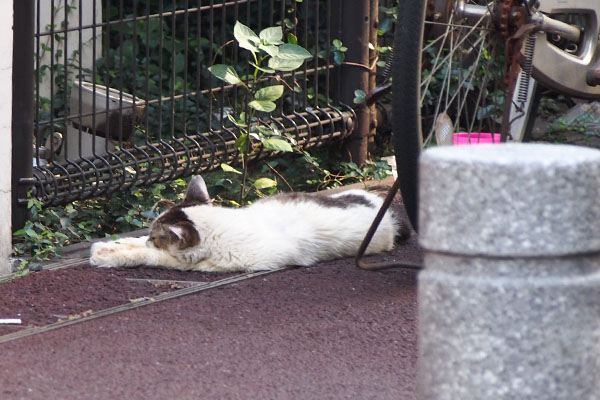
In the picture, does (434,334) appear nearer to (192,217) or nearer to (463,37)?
(463,37)

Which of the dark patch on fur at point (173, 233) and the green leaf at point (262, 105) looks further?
the green leaf at point (262, 105)

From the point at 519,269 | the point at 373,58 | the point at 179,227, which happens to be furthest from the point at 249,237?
the point at 519,269

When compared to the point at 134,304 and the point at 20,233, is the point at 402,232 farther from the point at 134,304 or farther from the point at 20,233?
the point at 20,233

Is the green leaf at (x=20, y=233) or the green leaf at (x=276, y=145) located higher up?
the green leaf at (x=276, y=145)

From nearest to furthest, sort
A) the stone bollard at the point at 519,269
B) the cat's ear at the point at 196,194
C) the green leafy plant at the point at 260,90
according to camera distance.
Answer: the stone bollard at the point at 519,269 → the cat's ear at the point at 196,194 → the green leafy plant at the point at 260,90

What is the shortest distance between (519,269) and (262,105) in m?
3.84

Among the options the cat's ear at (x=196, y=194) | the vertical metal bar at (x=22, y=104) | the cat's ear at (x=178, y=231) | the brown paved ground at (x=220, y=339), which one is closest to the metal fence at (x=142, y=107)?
the vertical metal bar at (x=22, y=104)

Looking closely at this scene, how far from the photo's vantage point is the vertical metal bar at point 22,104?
5.10m

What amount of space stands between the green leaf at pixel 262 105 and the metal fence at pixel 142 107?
0.43 meters

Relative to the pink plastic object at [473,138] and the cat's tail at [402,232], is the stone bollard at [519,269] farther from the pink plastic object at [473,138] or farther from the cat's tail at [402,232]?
the cat's tail at [402,232]

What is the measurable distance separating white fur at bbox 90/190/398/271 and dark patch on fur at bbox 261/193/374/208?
0.11ft

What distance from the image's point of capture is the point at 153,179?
6016 millimetres

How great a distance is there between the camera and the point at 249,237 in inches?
200

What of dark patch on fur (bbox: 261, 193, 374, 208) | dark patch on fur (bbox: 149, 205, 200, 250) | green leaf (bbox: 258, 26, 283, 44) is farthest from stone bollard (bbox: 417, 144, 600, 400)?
green leaf (bbox: 258, 26, 283, 44)
